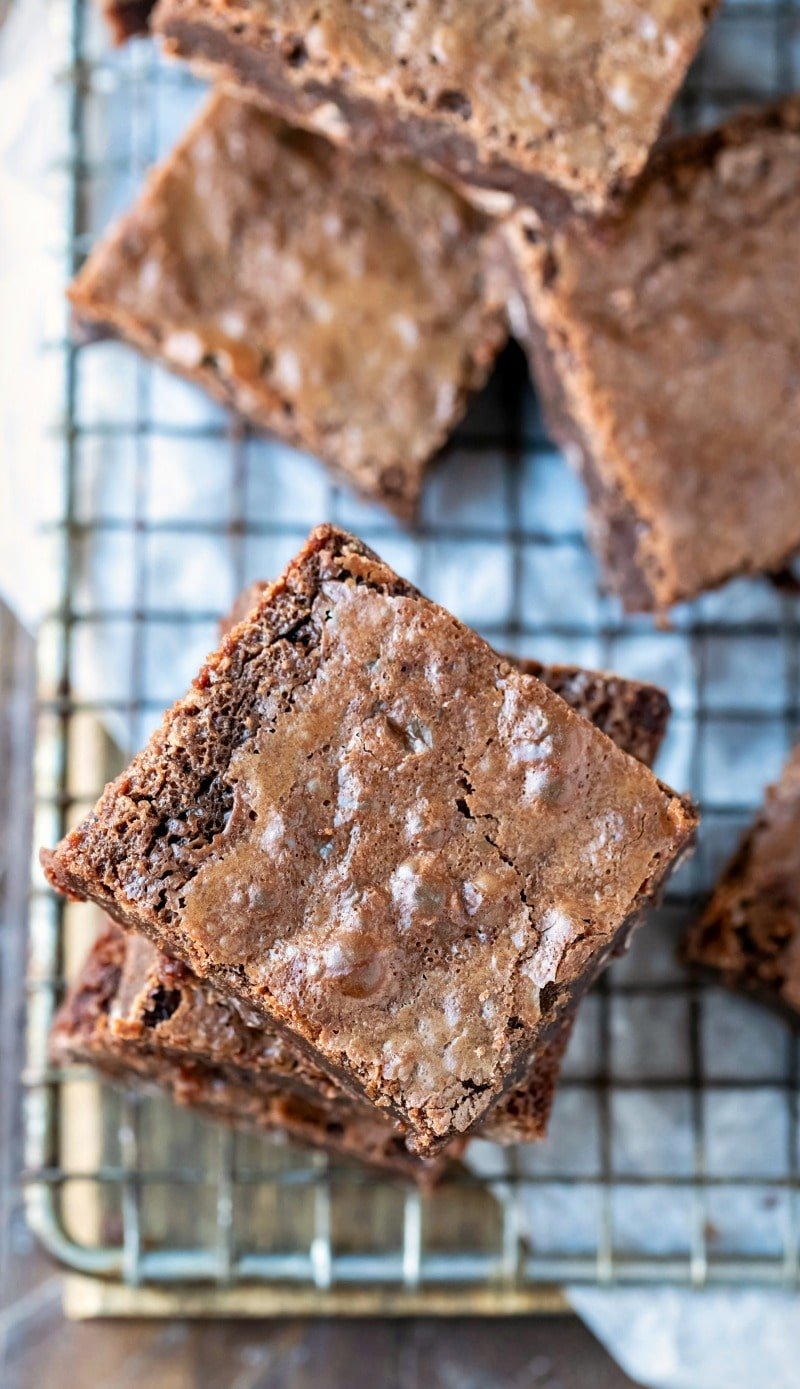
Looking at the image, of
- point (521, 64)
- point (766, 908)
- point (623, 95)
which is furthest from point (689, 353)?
point (766, 908)

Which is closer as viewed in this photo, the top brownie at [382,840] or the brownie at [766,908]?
the top brownie at [382,840]

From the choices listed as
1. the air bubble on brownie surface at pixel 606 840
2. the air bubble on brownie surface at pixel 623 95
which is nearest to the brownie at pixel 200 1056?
the air bubble on brownie surface at pixel 606 840

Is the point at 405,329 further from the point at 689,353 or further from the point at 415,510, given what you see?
the point at 689,353

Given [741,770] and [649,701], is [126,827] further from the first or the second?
[741,770]

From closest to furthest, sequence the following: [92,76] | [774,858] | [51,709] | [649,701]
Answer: [649,701] < [774,858] < [51,709] < [92,76]

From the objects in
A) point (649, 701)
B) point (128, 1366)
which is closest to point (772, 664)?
point (649, 701)

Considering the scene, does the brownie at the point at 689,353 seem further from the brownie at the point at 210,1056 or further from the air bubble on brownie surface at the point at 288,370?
the brownie at the point at 210,1056
